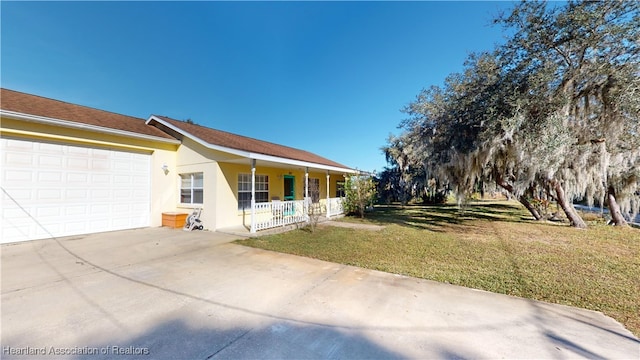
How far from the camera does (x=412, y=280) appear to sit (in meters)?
4.09

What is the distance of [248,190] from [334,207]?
4.63m

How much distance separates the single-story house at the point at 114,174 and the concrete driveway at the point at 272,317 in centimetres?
318

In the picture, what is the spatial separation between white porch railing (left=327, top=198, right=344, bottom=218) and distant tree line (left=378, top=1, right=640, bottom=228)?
503 cm

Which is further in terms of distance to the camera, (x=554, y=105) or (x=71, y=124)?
(x=554, y=105)

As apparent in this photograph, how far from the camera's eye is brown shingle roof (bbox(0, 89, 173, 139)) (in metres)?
6.91

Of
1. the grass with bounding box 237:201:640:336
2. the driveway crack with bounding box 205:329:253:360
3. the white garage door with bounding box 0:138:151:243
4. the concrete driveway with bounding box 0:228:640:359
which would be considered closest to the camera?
the driveway crack with bounding box 205:329:253:360

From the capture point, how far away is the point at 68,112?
8016 millimetres

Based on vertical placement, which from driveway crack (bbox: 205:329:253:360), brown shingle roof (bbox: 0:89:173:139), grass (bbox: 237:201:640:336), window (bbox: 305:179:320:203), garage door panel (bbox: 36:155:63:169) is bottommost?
grass (bbox: 237:201:640:336)

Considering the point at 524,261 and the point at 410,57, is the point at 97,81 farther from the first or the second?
the point at 524,261

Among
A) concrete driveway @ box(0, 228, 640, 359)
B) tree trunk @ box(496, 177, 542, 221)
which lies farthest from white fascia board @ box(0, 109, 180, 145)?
tree trunk @ box(496, 177, 542, 221)

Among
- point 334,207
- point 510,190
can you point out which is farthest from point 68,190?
point 510,190

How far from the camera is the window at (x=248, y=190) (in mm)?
9789

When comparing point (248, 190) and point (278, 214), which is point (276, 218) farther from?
point (248, 190)

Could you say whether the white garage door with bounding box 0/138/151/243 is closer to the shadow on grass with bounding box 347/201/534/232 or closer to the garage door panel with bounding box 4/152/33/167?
the garage door panel with bounding box 4/152/33/167
